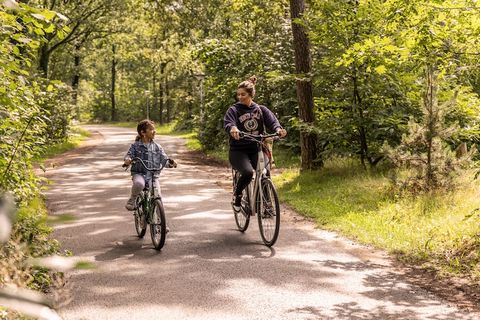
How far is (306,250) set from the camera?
7473 mm

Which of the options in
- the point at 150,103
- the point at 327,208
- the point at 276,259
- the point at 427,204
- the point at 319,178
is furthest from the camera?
the point at 150,103

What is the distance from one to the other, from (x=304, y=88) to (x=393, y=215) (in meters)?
5.50

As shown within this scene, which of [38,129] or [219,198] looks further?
[219,198]

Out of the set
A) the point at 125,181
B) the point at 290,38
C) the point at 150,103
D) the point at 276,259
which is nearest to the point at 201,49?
the point at 290,38

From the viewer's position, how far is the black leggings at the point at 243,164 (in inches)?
311

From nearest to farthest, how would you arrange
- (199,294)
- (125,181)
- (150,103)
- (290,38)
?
(199,294) → (125,181) → (290,38) → (150,103)

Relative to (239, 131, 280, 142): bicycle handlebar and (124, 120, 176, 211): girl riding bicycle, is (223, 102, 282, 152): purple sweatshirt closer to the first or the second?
(239, 131, 280, 142): bicycle handlebar

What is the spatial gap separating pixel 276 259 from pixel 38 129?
138 inches

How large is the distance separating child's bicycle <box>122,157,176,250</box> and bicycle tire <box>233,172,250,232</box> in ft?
4.00

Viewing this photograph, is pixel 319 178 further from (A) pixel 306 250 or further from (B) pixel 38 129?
(B) pixel 38 129

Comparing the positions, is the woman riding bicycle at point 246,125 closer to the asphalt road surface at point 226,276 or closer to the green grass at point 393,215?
the asphalt road surface at point 226,276

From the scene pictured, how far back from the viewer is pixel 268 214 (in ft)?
25.1

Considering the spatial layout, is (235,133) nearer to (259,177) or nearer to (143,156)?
(259,177)

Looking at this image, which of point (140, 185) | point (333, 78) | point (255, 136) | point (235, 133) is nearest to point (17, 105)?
point (140, 185)
